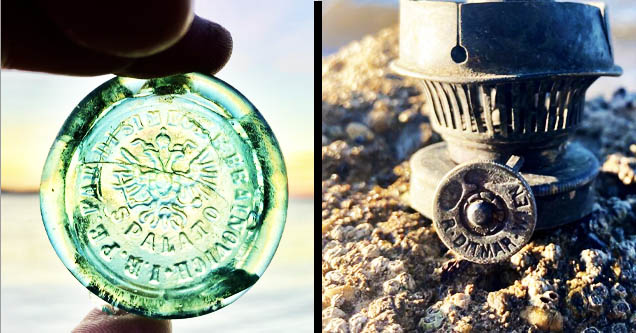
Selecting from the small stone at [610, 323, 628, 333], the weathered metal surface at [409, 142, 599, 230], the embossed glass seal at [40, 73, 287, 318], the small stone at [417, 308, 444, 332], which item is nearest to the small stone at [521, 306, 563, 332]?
the small stone at [610, 323, 628, 333]

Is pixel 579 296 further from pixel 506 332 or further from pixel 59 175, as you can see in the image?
pixel 59 175

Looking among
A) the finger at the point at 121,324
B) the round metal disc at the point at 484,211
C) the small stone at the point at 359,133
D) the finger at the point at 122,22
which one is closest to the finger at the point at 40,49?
the finger at the point at 122,22

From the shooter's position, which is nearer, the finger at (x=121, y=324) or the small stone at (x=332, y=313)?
the finger at (x=121, y=324)

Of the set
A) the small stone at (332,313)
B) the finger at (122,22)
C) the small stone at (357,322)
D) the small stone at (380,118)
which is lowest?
the small stone at (357,322)

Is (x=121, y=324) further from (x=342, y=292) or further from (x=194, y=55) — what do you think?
(x=342, y=292)

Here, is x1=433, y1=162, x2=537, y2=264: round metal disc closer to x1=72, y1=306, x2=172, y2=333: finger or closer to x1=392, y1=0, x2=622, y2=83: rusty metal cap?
x1=392, y1=0, x2=622, y2=83: rusty metal cap

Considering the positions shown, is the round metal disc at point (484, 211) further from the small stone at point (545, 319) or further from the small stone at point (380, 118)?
the small stone at point (380, 118)

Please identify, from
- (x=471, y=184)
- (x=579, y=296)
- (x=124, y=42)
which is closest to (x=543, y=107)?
(x=471, y=184)
